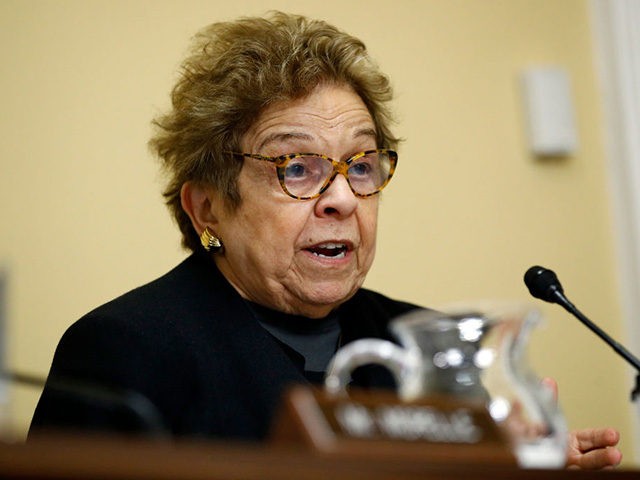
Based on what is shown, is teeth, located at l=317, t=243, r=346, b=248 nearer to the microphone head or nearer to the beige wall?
the microphone head

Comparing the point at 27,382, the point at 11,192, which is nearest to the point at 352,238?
the point at 11,192

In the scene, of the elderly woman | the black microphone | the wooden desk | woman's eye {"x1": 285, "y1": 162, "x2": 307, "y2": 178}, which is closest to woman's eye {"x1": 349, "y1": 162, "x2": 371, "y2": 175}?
the elderly woman

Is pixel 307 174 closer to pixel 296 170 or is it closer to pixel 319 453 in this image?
pixel 296 170

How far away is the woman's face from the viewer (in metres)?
2.23

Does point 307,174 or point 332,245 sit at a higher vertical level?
point 307,174

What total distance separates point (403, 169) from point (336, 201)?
1171mm

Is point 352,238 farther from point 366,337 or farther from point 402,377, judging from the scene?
point 402,377

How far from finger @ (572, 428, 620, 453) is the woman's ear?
2.96 ft

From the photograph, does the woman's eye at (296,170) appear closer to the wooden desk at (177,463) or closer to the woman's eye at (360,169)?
the woman's eye at (360,169)

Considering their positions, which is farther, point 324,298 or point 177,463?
point 324,298

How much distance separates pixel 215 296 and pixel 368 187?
1.39 ft

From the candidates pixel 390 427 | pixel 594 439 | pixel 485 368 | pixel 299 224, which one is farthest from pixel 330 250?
pixel 390 427

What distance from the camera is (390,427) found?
992 mm

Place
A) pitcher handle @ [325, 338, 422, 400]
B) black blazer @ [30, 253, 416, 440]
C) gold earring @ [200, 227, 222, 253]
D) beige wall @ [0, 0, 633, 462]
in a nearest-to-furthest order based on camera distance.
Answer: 1. pitcher handle @ [325, 338, 422, 400]
2. black blazer @ [30, 253, 416, 440]
3. gold earring @ [200, 227, 222, 253]
4. beige wall @ [0, 0, 633, 462]
